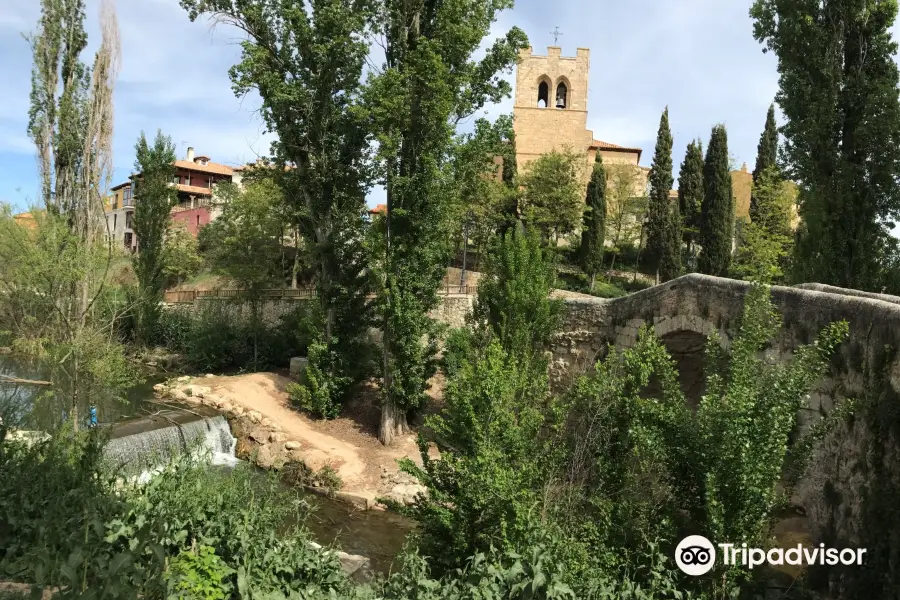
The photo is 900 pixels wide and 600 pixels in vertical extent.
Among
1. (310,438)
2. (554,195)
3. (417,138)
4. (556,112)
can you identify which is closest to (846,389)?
(417,138)

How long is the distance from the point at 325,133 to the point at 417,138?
2.50 metres

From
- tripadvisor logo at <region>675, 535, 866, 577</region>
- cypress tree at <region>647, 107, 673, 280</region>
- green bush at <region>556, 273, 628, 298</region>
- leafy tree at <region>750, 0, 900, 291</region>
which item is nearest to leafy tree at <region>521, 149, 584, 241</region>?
green bush at <region>556, 273, 628, 298</region>

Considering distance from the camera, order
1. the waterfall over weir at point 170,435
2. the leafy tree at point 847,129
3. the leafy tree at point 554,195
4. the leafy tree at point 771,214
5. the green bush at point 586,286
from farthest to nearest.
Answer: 1. the leafy tree at point 554,195
2. the green bush at point 586,286
3. the leafy tree at point 771,214
4. the waterfall over weir at point 170,435
5. the leafy tree at point 847,129

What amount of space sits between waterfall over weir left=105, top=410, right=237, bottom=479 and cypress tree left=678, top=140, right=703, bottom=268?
25.9m

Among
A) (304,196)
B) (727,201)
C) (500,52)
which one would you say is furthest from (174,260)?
(727,201)

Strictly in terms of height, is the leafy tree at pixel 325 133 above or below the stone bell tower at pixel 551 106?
below

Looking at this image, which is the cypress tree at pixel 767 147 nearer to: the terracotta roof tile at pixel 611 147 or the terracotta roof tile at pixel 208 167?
the terracotta roof tile at pixel 611 147

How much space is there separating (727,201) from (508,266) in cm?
2126

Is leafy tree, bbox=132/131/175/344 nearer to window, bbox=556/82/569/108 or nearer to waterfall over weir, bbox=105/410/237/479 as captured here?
waterfall over weir, bbox=105/410/237/479

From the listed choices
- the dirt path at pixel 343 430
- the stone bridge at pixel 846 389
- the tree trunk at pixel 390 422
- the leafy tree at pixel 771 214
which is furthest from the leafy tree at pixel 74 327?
the leafy tree at pixel 771 214

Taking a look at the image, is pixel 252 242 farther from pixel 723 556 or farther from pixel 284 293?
pixel 723 556

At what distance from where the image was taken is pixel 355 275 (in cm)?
1565

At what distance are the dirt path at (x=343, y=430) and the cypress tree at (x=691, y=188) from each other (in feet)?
66.7

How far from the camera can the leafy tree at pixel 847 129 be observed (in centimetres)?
1140
